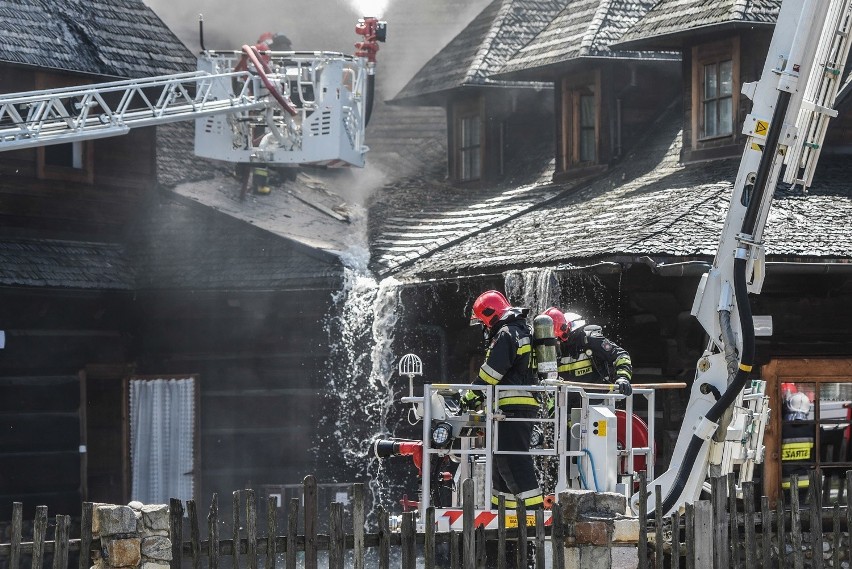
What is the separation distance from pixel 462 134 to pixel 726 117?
5.18 meters

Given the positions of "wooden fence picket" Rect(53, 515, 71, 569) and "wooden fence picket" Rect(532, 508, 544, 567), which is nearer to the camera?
"wooden fence picket" Rect(53, 515, 71, 569)

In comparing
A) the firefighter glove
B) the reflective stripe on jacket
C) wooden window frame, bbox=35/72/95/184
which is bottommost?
the firefighter glove

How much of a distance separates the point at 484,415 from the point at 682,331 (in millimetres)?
4144

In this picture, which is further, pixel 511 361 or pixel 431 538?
pixel 511 361

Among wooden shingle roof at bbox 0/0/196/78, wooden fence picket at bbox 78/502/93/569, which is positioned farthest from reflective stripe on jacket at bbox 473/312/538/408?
wooden shingle roof at bbox 0/0/196/78

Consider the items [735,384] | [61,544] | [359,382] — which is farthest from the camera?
[359,382]

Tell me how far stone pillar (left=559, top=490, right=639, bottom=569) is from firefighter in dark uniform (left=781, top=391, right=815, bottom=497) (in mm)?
5347

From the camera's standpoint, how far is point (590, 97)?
18.8 m

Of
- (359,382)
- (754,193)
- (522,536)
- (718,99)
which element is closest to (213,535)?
(522,536)

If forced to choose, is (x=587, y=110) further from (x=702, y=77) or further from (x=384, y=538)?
(x=384, y=538)

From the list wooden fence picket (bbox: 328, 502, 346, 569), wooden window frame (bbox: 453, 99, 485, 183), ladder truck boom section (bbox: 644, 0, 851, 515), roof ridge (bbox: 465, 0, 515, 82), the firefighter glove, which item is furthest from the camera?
wooden window frame (bbox: 453, 99, 485, 183)

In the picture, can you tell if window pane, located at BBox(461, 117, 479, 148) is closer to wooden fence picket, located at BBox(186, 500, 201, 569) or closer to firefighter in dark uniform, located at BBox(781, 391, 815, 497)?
firefighter in dark uniform, located at BBox(781, 391, 815, 497)

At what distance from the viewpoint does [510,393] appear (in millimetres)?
10977

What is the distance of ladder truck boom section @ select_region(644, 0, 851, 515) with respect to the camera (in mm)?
10562
